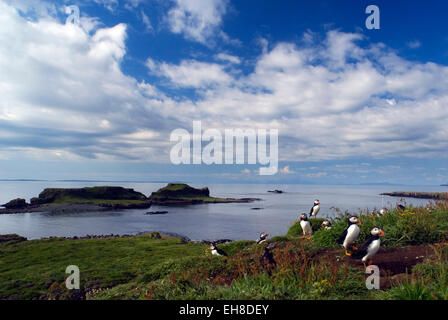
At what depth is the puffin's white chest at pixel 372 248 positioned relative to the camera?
357 inches

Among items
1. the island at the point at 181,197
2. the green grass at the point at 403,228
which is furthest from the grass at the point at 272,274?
the island at the point at 181,197

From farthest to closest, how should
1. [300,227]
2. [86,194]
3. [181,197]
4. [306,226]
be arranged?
[181,197] → [86,194] → [300,227] → [306,226]

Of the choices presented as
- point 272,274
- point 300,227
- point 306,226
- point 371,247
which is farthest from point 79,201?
point 371,247

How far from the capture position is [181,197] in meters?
175

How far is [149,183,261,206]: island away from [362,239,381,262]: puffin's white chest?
153m

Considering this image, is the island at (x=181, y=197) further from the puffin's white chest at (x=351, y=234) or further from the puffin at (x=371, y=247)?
the puffin at (x=371, y=247)

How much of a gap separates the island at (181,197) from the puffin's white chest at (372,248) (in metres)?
153

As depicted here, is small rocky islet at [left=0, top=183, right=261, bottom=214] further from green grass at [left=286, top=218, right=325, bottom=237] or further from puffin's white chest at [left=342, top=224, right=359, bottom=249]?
puffin's white chest at [left=342, top=224, right=359, bottom=249]

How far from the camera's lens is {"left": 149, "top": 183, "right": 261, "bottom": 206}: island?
538 feet

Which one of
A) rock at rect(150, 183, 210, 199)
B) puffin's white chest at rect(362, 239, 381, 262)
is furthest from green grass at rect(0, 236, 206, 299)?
rock at rect(150, 183, 210, 199)

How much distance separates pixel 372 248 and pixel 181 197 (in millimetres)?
170071

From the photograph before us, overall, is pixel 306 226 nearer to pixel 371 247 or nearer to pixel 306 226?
pixel 306 226

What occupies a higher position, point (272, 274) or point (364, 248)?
point (364, 248)
